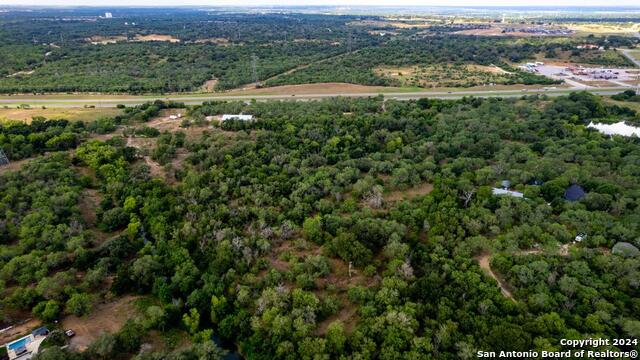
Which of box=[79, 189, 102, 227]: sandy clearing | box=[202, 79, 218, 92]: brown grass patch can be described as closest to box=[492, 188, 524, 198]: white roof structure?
box=[79, 189, 102, 227]: sandy clearing

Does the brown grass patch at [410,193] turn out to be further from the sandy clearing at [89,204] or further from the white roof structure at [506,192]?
the sandy clearing at [89,204]

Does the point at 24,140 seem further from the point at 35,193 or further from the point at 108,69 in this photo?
the point at 108,69

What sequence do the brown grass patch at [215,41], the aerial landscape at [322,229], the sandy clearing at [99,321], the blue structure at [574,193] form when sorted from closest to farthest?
1. the aerial landscape at [322,229]
2. the sandy clearing at [99,321]
3. the blue structure at [574,193]
4. the brown grass patch at [215,41]

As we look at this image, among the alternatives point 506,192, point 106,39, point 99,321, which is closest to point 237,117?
point 99,321

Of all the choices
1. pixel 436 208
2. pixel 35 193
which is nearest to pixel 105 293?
pixel 35 193

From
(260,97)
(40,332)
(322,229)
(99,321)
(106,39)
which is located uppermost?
(106,39)

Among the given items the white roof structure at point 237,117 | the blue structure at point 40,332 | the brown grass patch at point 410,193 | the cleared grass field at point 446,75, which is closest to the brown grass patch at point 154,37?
the cleared grass field at point 446,75

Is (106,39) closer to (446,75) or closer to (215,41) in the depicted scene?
(215,41)
